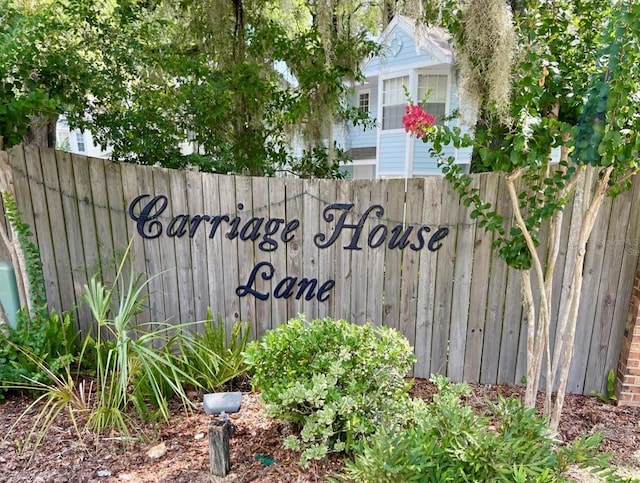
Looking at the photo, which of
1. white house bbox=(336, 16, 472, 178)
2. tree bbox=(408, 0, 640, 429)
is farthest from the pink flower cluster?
white house bbox=(336, 16, 472, 178)

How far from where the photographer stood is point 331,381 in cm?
170

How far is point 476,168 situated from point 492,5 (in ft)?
3.99

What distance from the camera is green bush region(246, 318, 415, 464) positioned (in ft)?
5.40

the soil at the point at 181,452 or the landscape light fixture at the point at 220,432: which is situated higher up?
the landscape light fixture at the point at 220,432

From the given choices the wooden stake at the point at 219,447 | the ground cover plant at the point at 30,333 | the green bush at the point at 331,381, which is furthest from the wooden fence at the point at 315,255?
the wooden stake at the point at 219,447

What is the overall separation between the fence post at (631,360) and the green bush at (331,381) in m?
1.44

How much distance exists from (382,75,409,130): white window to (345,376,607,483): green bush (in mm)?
7741

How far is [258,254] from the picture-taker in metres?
2.71

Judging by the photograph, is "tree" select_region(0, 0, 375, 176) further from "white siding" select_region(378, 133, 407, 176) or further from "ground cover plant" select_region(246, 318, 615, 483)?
"white siding" select_region(378, 133, 407, 176)

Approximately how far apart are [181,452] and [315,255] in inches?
52.7

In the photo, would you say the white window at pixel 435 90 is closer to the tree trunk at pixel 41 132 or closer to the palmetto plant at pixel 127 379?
the tree trunk at pixel 41 132

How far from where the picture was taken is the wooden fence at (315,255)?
8.14 feet

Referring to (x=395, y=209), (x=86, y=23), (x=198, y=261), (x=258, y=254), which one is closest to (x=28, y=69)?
(x=86, y=23)

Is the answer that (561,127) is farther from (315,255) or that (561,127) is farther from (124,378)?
(124,378)
